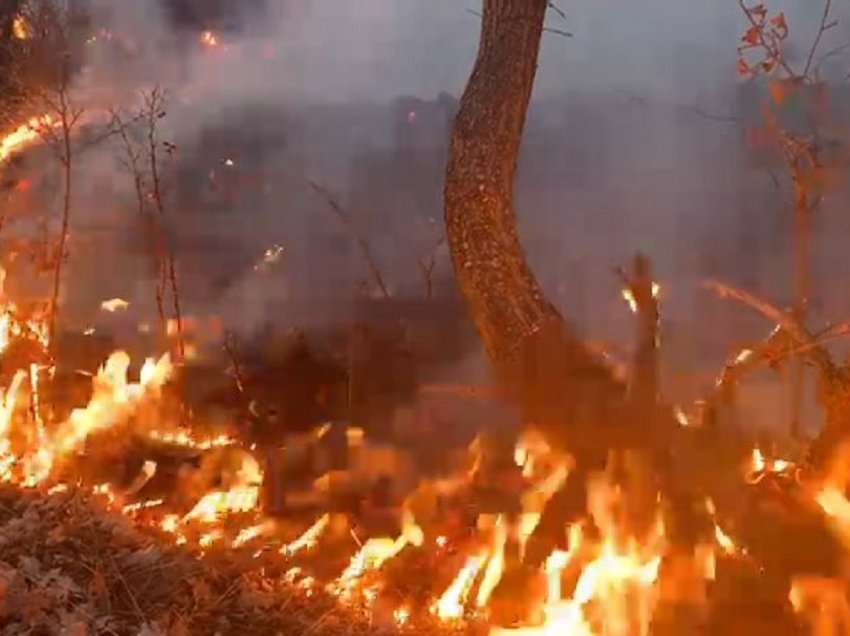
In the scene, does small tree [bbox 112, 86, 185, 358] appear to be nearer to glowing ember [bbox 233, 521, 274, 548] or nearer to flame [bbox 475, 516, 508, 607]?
glowing ember [bbox 233, 521, 274, 548]

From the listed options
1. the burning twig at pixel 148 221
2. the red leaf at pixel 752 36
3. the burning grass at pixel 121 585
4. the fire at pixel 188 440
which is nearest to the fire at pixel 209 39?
the burning twig at pixel 148 221

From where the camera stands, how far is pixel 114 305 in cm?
1368

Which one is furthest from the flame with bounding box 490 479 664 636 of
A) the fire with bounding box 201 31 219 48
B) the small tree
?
the fire with bounding box 201 31 219 48

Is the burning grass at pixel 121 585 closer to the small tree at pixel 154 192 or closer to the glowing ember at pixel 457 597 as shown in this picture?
the glowing ember at pixel 457 597

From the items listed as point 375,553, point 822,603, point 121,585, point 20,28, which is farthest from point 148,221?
point 822,603

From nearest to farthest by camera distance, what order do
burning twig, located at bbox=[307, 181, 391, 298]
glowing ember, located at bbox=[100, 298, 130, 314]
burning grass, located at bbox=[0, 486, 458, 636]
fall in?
1. burning grass, located at bbox=[0, 486, 458, 636]
2. burning twig, located at bbox=[307, 181, 391, 298]
3. glowing ember, located at bbox=[100, 298, 130, 314]

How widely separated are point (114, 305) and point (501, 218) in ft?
30.0

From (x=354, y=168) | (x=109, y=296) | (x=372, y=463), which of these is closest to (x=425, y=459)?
(x=372, y=463)

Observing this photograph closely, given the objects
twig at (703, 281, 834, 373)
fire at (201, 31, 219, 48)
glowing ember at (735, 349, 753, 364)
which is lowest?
glowing ember at (735, 349, 753, 364)

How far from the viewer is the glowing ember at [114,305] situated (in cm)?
1362

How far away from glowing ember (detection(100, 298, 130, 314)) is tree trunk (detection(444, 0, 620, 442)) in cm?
883

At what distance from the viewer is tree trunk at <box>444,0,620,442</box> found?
212 inches

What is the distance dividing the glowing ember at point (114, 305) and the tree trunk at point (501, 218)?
883 centimetres

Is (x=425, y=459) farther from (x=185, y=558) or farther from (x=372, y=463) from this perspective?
(x=185, y=558)
